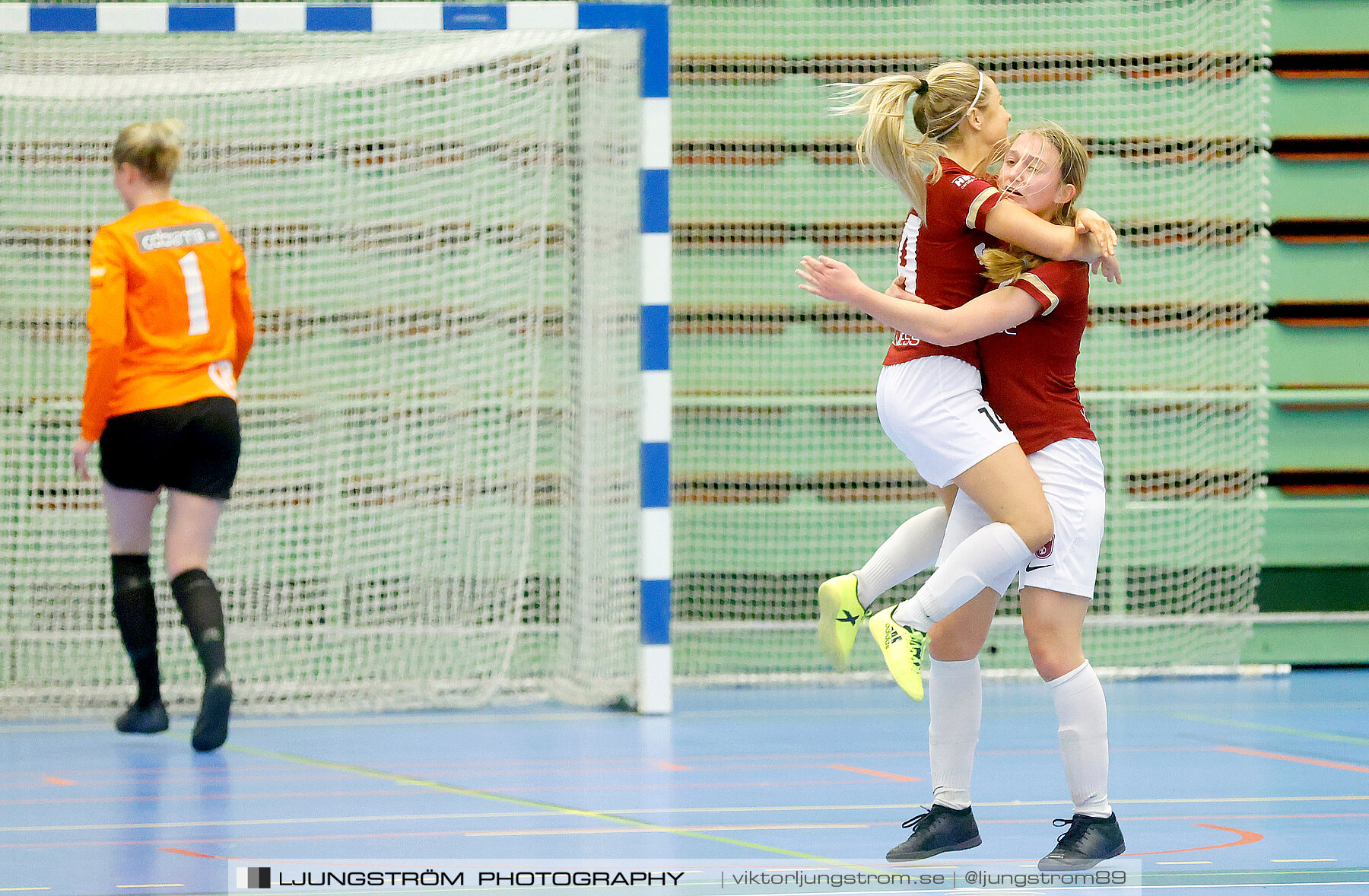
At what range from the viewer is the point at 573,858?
10.3 feet

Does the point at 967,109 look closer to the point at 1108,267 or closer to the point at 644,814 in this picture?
the point at 1108,267

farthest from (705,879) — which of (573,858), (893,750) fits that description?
(893,750)

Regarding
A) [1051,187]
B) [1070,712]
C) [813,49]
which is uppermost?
[813,49]

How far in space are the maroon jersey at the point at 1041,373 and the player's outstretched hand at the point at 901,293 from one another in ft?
0.59

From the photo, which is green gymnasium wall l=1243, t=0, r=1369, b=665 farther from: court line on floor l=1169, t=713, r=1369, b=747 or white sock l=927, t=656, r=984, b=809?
white sock l=927, t=656, r=984, b=809

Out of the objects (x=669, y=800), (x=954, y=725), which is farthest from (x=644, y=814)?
(x=954, y=725)

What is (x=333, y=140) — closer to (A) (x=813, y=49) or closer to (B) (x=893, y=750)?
(A) (x=813, y=49)

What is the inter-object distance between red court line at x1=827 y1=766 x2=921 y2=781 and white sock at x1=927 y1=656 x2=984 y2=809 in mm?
1088

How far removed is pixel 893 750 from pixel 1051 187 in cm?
221

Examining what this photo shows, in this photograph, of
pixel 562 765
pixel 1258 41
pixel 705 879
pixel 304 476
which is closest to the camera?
pixel 705 879

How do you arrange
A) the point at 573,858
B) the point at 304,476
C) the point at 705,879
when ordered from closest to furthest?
1. the point at 705,879
2. the point at 573,858
3. the point at 304,476

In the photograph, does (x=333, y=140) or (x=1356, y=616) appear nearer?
(x=333, y=140)

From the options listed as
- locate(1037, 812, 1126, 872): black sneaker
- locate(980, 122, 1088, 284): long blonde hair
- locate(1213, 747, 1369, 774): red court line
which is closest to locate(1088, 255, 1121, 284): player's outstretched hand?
locate(980, 122, 1088, 284): long blonde hair

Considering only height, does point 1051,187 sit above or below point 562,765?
above
